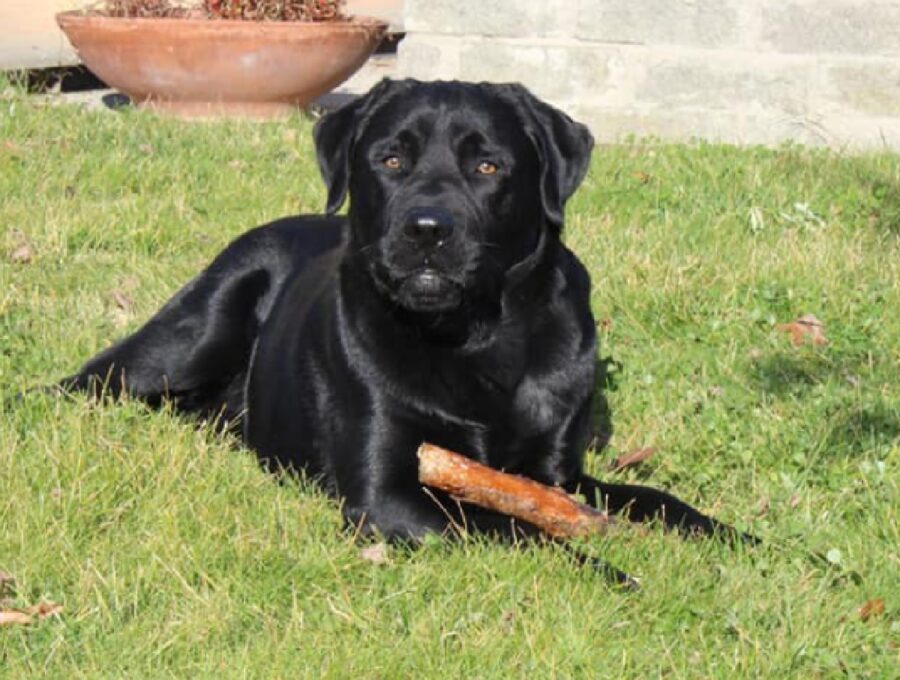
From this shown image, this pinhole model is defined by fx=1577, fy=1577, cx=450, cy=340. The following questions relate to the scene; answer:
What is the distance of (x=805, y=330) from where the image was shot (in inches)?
229

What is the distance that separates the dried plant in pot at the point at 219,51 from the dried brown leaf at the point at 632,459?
510 cm

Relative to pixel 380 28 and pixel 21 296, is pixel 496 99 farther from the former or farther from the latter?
pixel 380 28

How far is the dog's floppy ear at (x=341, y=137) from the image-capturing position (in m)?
4.68

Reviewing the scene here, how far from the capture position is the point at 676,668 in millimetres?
3357

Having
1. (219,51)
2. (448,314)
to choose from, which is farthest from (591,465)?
(219,51)

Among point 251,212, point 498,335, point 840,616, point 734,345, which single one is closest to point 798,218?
point 734,345

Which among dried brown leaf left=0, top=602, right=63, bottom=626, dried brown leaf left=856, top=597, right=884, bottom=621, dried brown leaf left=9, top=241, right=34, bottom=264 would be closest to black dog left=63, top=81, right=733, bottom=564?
dried brown leaf left=856, top=597, right=884, bottom=621

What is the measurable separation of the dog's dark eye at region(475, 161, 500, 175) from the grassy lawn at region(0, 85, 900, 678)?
3.38ft

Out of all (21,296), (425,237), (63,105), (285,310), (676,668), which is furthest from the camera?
(63,105)

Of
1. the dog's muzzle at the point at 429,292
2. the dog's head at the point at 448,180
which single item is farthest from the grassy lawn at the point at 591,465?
the dog's head at the point at 448,180

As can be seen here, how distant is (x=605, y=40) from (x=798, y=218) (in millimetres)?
2743

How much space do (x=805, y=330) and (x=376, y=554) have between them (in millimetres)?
2419

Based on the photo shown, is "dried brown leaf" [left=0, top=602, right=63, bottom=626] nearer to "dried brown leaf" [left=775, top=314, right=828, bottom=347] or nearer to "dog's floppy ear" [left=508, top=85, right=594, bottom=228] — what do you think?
"dog's floppy ear" [left=508, top=85, right=594, bottom=228]

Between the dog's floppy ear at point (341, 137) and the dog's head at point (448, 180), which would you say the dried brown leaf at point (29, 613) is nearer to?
the dog's head at point (448, 180)
